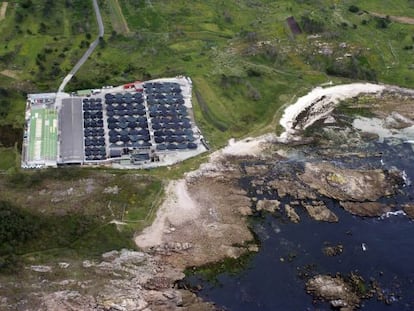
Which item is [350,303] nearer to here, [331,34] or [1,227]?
[1,227]

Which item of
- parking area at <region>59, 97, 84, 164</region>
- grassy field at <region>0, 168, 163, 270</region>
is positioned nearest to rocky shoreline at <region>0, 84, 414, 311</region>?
grassy field at <region>0, 168, 163, 270</region>

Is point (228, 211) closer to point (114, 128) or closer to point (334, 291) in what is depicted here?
point (334, 291)

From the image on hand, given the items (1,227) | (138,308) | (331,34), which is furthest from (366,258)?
(331,34)

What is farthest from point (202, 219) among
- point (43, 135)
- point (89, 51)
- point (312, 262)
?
point (89, 51)

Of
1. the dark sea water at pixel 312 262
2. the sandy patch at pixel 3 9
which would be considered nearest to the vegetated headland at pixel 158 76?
the sandy patch at pixel 3 9

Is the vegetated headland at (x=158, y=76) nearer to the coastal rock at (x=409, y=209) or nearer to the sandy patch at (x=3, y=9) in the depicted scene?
the coastal rock at (x=409, y=209)

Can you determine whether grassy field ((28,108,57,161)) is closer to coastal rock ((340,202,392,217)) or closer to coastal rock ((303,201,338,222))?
coastal rock ((303,201,338,222))
